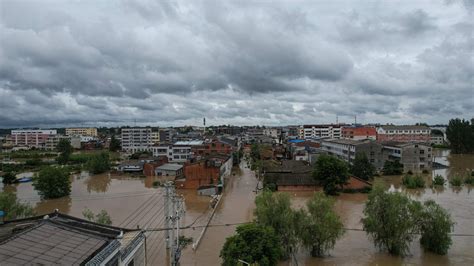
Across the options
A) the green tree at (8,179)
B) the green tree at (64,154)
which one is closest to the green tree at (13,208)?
the green tree at (8,179)

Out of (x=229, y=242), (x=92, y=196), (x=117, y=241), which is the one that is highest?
(x=117, y=241)

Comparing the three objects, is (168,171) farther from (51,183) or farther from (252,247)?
(252,247)

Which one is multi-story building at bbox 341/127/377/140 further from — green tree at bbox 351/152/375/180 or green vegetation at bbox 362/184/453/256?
green vegetation at bbox 362/184/453/256

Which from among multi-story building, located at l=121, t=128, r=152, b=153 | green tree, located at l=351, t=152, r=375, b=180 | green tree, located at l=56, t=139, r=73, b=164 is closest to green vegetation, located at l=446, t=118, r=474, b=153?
green tree, located at l=351, t=152, r=375, b=180

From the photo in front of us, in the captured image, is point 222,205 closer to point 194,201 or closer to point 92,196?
point 194,201

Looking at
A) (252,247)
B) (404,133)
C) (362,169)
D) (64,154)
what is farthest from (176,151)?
(404,133)

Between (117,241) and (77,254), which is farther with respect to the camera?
(117,241)

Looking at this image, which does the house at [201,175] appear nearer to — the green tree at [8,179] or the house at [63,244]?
the green tree at [8,179]

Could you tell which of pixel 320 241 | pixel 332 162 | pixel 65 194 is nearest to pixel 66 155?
pixel 65 194
